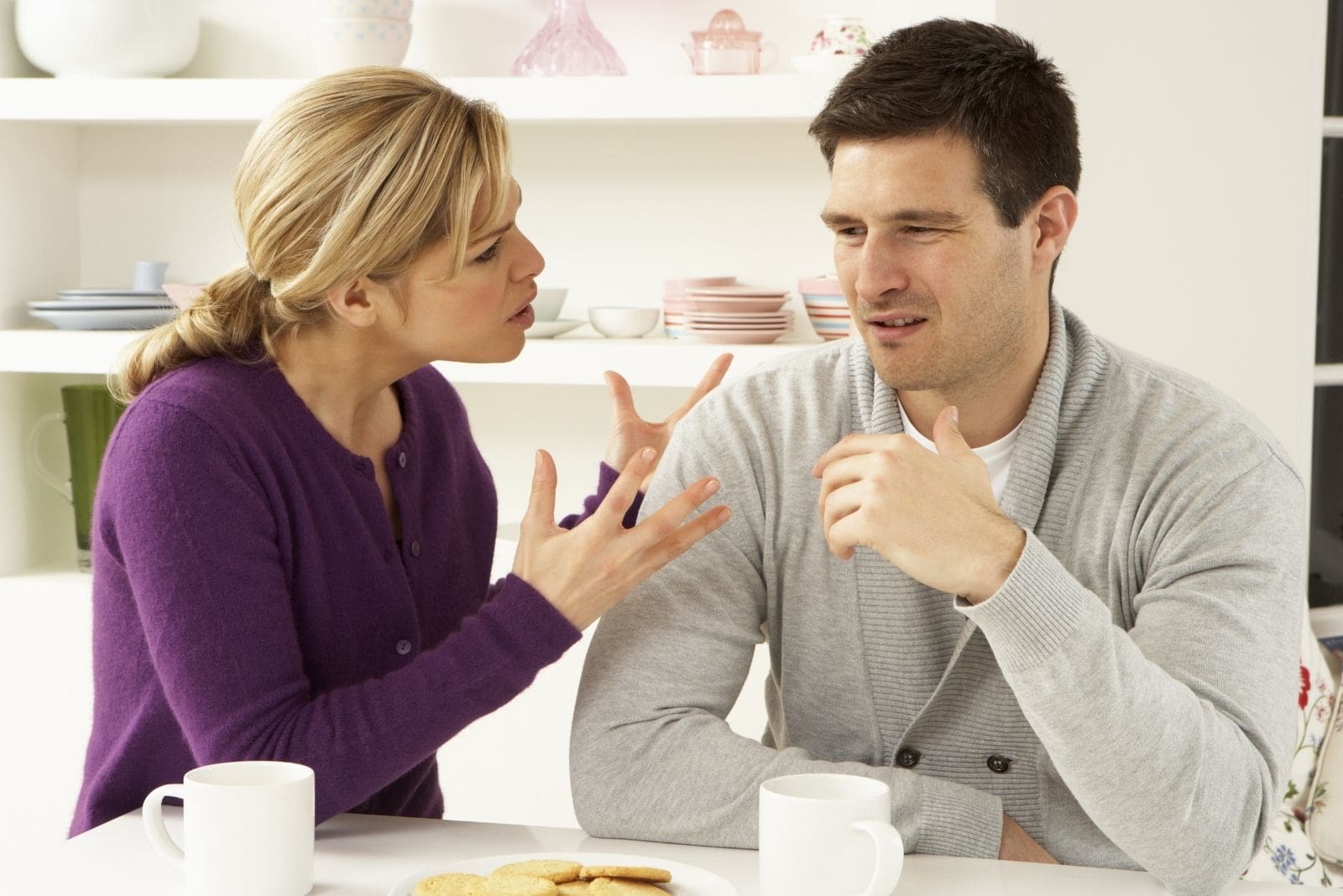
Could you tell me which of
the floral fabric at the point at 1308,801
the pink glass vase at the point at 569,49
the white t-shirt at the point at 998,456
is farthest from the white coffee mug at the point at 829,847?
the pink glass vase at the point at 569,49

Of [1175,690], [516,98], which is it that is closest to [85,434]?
[516,98]

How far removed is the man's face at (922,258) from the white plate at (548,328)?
1.23 m

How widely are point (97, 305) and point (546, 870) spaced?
2.05 metres

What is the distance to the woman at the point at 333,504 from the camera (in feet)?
4.28

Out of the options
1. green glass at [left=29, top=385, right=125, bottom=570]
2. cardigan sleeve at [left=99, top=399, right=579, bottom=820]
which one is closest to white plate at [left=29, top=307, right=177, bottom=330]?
green glass at [left=29, top=385, right=125, bottom=570]

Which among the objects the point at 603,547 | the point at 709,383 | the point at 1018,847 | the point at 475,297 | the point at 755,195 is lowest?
the point at 1018,847

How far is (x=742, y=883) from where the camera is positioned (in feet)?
3.74

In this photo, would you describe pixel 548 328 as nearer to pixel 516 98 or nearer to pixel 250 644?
pixel 516 98

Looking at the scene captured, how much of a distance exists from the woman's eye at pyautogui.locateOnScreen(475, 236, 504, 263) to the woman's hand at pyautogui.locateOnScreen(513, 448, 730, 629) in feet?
0.90

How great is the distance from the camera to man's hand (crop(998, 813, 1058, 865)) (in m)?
1.26

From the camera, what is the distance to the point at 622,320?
2684 millimetres

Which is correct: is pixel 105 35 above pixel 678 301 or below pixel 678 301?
above

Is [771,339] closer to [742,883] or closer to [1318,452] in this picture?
[1318,452]

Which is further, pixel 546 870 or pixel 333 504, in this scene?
pixel 333 504
